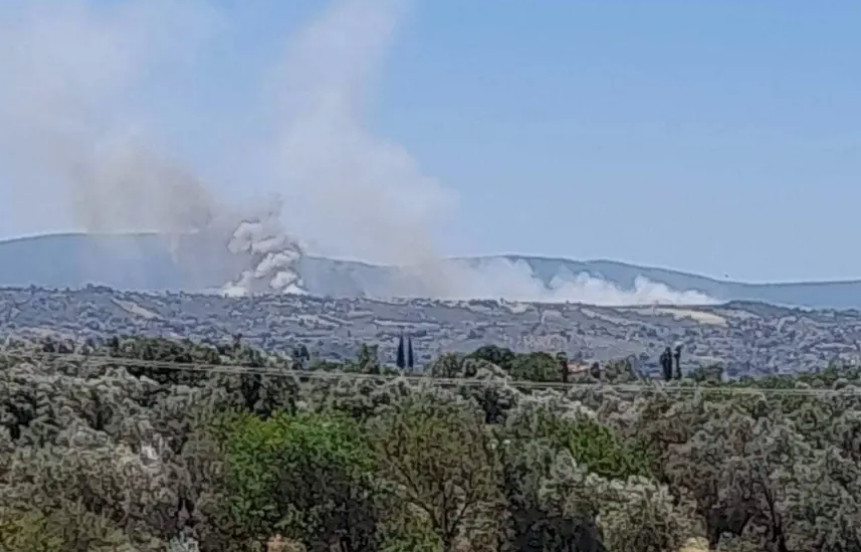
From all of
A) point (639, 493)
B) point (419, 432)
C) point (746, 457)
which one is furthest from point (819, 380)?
point (419, 432)

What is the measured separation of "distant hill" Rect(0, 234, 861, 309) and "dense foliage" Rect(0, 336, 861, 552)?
20.4m

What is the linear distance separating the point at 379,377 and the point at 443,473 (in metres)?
4.43

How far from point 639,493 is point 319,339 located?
14.5 metres

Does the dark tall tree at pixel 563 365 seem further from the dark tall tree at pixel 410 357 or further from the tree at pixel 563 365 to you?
the dark tall tree at pixel 410 357

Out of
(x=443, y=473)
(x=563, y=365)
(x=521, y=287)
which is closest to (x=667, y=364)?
(x=563, y=365)

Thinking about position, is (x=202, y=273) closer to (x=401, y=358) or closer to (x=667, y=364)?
(x=401, y=358)

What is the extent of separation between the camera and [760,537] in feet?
52.5

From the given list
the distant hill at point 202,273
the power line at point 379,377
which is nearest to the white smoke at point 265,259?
the distant hill at point 202,273

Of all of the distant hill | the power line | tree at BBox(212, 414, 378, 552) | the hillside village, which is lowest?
tree at BBox(212, 414, 378, 552)

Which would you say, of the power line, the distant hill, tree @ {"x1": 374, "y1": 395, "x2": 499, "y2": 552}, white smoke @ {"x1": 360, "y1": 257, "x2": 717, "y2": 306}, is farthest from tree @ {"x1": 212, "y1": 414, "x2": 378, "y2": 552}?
white smoke @ {"x1": 360, "y1": 257, "x2": 717, "y2": 306}

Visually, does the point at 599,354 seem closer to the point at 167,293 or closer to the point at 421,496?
the point at 421,496

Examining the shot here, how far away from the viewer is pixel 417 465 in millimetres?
15234

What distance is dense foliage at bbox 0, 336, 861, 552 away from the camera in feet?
48.2

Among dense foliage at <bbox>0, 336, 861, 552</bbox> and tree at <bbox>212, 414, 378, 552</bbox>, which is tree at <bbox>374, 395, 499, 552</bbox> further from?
tree at <bbox>212, 414, 378, 552</bbox>
